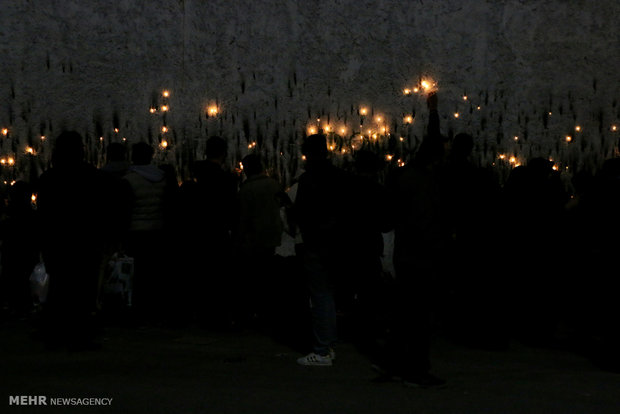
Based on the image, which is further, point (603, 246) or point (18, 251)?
point (18, 251)

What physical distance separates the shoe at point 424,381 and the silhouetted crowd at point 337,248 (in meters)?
0.02

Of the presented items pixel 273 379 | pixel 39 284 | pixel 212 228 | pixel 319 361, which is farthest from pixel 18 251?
pixel 273 379

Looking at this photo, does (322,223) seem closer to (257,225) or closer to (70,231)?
(257,225)

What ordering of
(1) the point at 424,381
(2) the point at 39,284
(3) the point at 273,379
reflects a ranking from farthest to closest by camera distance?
(2) the point at 39,284, (3) the point at 273,379, (1) the point at 424,381

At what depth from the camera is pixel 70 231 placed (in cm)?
587

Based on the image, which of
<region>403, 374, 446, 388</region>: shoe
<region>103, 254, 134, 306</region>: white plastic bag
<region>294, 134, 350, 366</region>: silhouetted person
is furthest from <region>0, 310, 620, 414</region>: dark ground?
<region>103, 254, 134, 306</region>: white plastic bag

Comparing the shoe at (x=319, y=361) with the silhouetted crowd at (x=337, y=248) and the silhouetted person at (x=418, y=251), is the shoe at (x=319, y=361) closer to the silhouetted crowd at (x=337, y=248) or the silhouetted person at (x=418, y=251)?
the silhouetted crowd at (x=337, y=248)

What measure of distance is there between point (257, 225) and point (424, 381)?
8.30ft

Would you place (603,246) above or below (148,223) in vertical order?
below

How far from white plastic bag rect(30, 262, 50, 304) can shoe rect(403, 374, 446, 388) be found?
3821mm

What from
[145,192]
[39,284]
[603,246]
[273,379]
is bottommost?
[273,379]

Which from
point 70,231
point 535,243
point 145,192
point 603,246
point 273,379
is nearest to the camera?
point 273,379

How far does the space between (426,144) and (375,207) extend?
0.59 m

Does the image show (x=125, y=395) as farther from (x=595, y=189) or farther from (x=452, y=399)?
(x=595, y=189)
